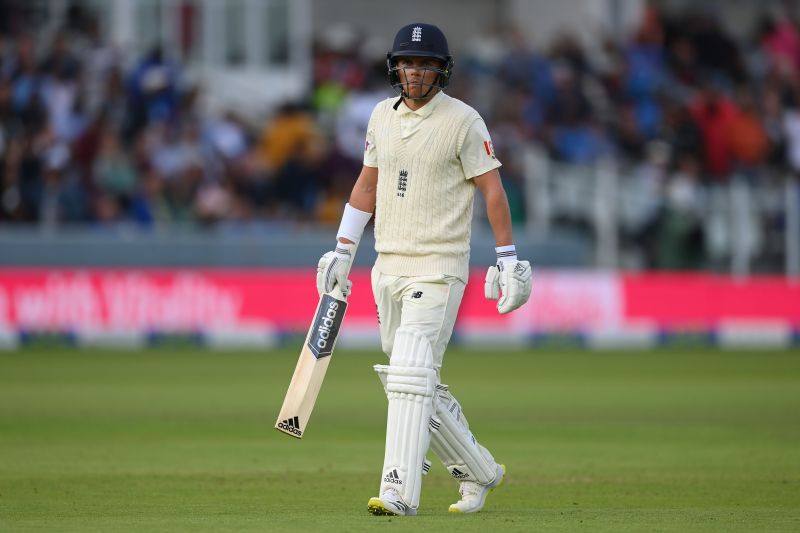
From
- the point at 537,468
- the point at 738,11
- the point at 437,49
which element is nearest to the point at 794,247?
the point at 738,11

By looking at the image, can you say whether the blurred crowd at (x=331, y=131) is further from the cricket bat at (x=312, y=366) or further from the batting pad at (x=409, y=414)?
the batting pad at (x=409, y=414)

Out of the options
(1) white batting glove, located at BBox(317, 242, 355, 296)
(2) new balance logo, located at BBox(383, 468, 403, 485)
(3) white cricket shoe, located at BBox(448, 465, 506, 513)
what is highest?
(1) white batting glove, located at BBox(317, 242, 355, 296)

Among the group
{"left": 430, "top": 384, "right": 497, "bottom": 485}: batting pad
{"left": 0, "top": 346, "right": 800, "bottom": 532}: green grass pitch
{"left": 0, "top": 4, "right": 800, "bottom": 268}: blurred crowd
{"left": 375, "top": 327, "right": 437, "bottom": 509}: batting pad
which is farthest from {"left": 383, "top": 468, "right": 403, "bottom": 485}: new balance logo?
{"left": 0, "top": 4, "right": 800, "bottom": 268}: blurred crowd

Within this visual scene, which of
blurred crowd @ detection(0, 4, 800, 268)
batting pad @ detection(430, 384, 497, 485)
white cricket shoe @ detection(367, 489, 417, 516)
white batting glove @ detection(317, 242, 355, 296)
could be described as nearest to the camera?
white cricket shoe @ detection(367, 489, 417, 516)

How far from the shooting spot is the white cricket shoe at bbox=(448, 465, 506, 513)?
554 centimetres

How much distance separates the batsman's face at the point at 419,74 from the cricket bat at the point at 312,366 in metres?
0.81

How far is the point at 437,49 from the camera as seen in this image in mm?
5457

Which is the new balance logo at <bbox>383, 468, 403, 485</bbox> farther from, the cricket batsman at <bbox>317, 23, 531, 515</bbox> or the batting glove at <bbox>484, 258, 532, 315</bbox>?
the batting glove at <bbox>484, 258, 532, 315</bbox>

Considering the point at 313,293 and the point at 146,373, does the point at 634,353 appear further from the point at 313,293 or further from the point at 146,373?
the point at 146,373

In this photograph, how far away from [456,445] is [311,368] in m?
0.61

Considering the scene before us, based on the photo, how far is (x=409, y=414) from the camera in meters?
5.28

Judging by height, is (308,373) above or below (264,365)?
above

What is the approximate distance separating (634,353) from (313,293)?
3.35 meters

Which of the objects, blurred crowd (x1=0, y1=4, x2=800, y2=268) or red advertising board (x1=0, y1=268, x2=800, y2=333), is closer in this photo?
red advertising board (x1=0, y1=268, x2=800, y2=333)
